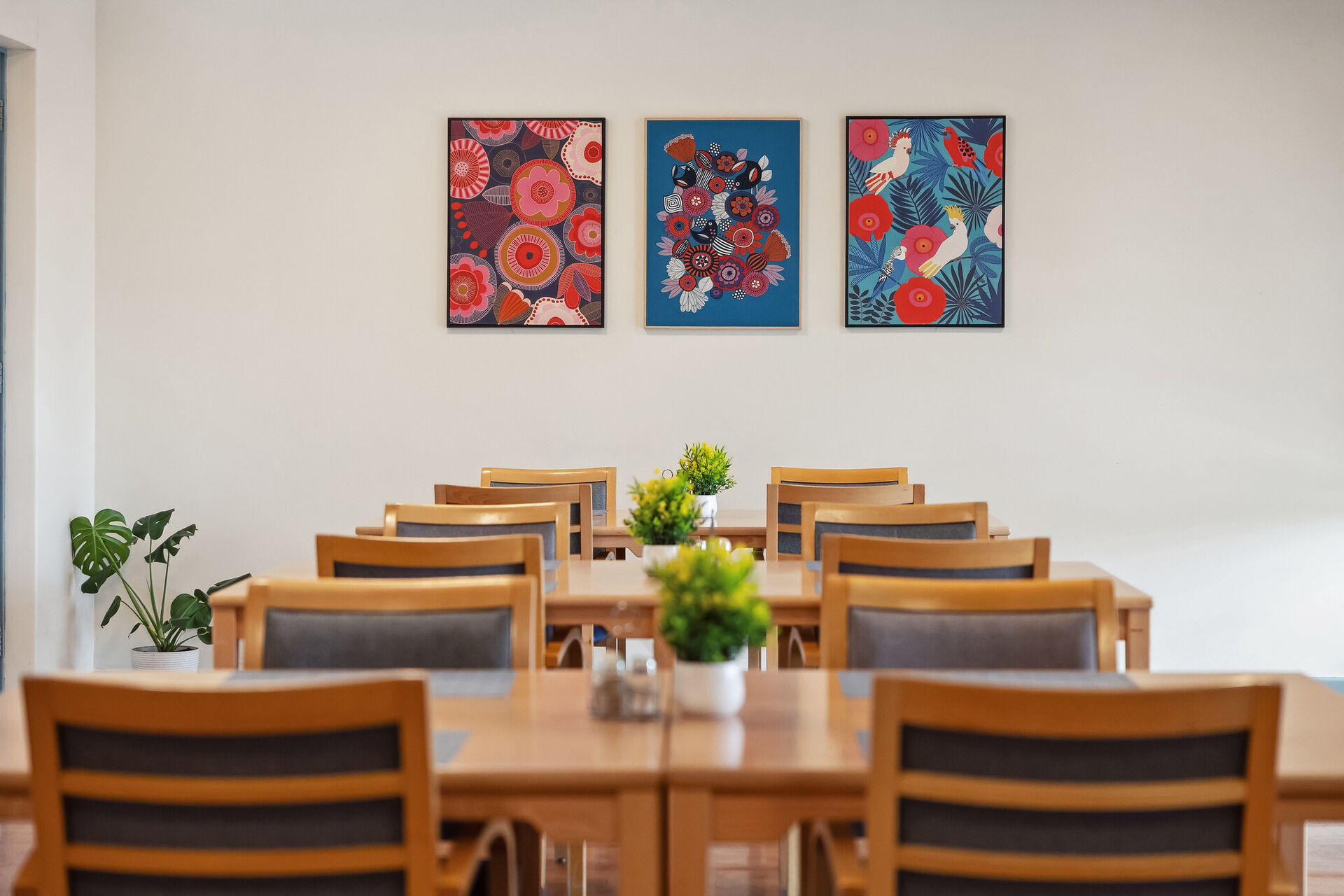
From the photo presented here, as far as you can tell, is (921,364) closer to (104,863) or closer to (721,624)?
(721,624)

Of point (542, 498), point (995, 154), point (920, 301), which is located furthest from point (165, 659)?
point (995, 154)

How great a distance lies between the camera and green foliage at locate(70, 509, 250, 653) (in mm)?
4680

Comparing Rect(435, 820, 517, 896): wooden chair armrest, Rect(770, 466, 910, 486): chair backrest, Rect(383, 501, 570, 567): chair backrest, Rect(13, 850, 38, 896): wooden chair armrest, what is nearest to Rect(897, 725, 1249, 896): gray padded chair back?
Rect(435, 820, 517, 896): wooden chair armrest

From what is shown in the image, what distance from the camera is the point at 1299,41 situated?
4.97m

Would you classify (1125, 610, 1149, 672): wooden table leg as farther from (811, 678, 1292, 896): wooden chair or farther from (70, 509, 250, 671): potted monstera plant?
(70, 509, 250, 671): potted monstera plant

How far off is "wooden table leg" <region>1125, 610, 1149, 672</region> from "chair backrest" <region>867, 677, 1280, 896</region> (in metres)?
1.41

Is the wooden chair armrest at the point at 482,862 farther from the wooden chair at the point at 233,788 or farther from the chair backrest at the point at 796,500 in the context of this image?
the chair backrest at the point at 796,500

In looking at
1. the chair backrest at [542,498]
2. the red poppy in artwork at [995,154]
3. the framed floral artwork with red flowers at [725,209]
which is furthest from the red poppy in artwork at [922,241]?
the chair backrest at [542,498]

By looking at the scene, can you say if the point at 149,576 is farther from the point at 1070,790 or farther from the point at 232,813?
the point at 1070,790

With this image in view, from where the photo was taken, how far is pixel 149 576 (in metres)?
5.06

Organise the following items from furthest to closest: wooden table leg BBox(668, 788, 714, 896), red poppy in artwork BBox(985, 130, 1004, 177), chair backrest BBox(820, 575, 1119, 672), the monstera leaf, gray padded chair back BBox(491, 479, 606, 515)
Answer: red poppy in artwork BBox(985, 130, 1004, 177) → the monstera leaf → gray padded chair back BBox(491, 479, 606, 515) → chair backrest BBox(820, 575, 1119, 672) → wooden table leg BBox(668, 788, 714, 896)

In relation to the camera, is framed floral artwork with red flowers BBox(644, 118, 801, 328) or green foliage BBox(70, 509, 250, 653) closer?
green foliage BBox(70, 509, 250, 653)

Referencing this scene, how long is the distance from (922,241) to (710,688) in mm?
3850

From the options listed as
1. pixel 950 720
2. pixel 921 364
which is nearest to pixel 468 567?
pixel 950 720
